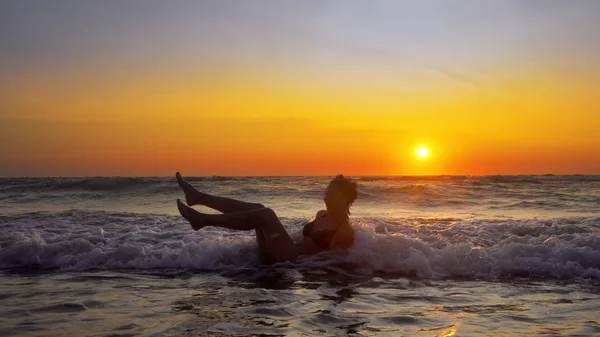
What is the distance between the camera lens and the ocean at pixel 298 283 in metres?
4.04

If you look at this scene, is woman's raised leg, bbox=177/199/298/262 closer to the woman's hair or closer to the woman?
the woman

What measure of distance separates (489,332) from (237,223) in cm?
332

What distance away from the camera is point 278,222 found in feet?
21.5

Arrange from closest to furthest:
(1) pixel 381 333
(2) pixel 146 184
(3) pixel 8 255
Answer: (1) pixel 381 333 < (3) pixel 8 255 < (2) pixel 146 184

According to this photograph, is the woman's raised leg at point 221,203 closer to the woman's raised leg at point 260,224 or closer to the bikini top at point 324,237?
the woman's raised leg at point 260,224

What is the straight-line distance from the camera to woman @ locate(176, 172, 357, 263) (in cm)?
630

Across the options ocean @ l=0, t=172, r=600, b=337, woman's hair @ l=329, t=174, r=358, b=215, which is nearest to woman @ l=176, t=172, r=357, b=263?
woman's hair @ l=329, t=174, r=358, b=215

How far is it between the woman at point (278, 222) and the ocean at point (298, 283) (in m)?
0.19

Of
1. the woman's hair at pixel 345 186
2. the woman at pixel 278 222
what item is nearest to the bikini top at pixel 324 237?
the woman at pixel 278 222

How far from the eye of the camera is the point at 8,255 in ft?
23.7

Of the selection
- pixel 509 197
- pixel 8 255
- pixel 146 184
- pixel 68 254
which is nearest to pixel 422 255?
pixel 68 254

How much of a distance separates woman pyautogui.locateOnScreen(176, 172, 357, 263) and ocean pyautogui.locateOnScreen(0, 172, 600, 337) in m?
0.19

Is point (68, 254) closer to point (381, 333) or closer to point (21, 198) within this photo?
point (381, 333)

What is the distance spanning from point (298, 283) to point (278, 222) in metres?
1.03
